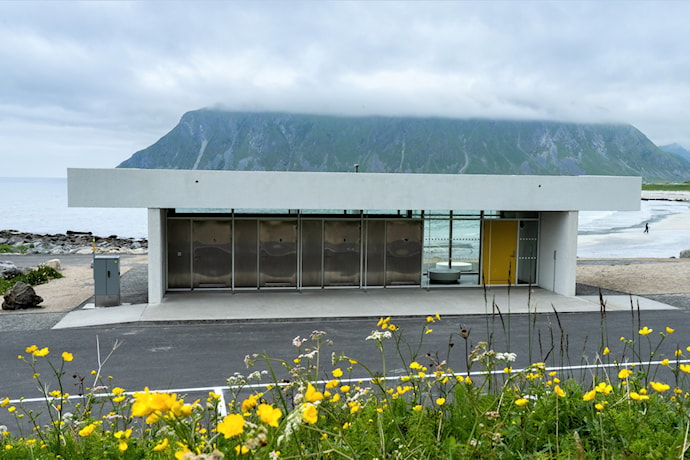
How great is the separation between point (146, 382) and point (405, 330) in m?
A: 6.17

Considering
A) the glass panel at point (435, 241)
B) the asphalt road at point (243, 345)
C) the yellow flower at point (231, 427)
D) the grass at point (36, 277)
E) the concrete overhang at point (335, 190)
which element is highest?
the concrete overhang at point (335, 190)

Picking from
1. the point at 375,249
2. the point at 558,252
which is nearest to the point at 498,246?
the point at 558,252

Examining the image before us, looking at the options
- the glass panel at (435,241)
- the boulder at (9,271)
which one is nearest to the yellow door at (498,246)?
the glass panel at (435,241)

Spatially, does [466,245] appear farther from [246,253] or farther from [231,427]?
[231,427]

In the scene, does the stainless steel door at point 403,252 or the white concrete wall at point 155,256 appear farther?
the stainless steel door at point 403,252

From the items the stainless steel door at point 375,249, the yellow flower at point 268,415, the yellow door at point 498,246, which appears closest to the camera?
the yellow flower at point 268,415

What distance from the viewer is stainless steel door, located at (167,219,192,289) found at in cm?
1906

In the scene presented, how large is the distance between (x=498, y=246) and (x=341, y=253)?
17.8 feet

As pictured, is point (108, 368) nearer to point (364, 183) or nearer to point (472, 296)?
point (364, 183)

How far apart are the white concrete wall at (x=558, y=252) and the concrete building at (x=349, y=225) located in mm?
36

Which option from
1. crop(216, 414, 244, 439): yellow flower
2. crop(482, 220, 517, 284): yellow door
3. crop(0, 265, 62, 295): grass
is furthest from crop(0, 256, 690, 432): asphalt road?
crop(0, 265, 62, 295): grass

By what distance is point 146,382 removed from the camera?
10.1 metres

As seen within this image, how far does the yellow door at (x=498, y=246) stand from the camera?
68.9 feet

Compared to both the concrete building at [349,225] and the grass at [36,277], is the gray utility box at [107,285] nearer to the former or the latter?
the concrete building at [349,225]
